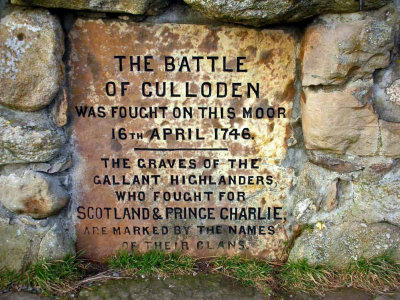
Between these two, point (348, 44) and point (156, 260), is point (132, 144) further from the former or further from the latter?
point (348, 44)

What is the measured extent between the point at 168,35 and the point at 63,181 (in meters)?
A: 0.87

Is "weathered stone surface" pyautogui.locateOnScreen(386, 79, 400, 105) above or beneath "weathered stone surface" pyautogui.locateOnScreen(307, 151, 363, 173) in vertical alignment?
above

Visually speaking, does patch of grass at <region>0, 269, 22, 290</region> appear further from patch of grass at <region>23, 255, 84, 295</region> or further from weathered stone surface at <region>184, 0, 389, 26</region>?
weathered stone surface at <region>184, 0, 389, 26</region>

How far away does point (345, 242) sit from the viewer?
6.08 ft

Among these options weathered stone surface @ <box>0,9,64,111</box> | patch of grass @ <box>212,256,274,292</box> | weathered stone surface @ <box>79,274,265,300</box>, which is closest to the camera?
weathered stone surface @ <box>0,9,64,111</box>

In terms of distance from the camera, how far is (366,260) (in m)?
1.84

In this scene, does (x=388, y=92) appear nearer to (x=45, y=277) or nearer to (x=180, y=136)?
(x=180, y=136)

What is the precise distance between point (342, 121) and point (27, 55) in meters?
1.39

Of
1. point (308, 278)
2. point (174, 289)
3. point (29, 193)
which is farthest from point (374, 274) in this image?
point (29, 193)

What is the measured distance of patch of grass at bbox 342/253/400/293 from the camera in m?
1.79

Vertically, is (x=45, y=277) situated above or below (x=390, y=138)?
below

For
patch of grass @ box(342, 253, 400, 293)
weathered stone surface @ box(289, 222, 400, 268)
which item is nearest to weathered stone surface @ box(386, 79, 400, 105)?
weathered stone surface @ box(289, 222, 400, 268)

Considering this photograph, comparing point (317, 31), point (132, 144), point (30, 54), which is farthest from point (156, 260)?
point (317, 31)

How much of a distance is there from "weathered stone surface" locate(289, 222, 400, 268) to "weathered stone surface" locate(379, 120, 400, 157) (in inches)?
14.0
